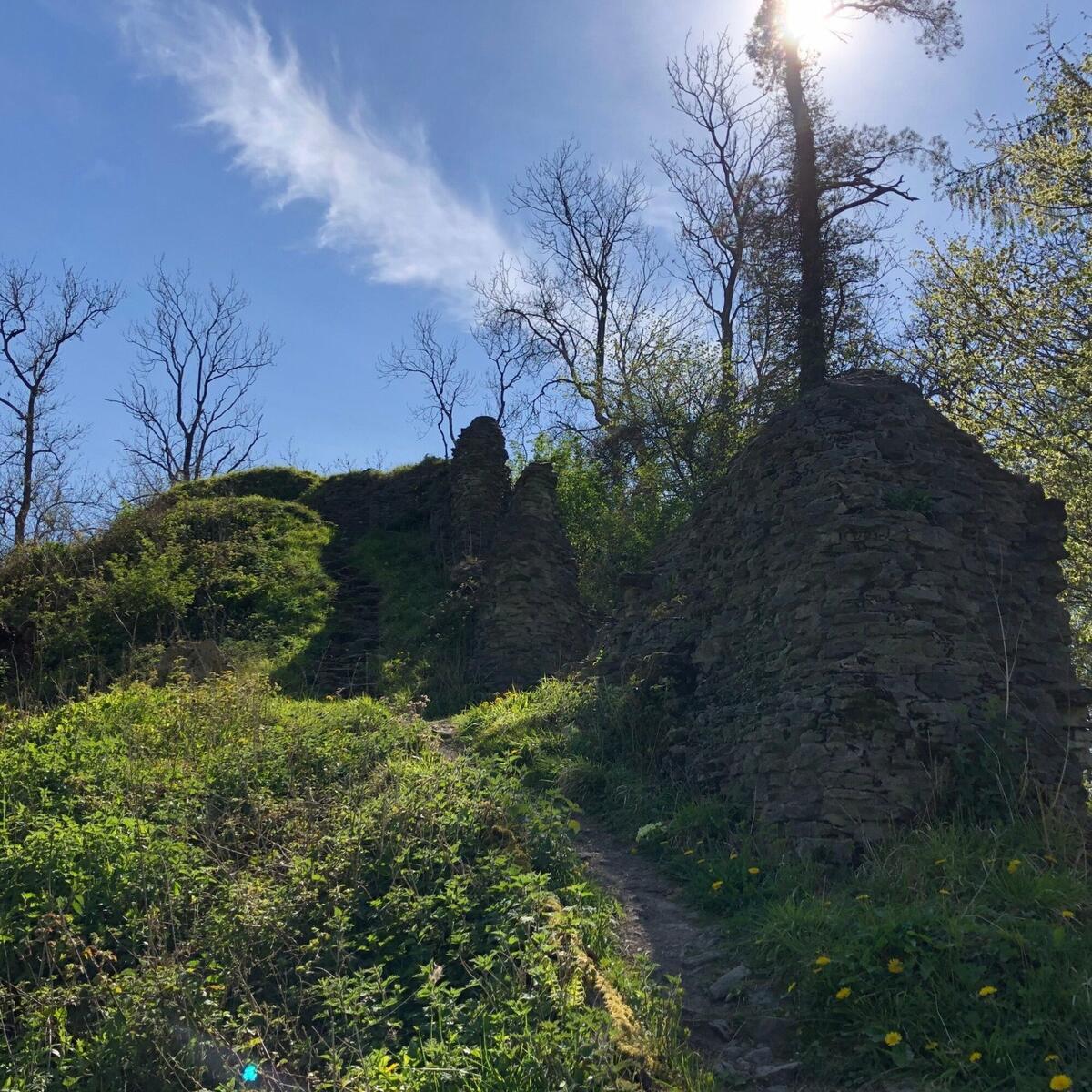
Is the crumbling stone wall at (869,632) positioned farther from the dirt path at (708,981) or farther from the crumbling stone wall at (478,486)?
the crumbling stone wall at (478,486)

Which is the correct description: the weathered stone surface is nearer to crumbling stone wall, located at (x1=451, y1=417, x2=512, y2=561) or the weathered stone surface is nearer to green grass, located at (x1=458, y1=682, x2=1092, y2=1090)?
Answer: crumbling stone wall, located at (x1=451, y1=417, x2=512, y2=561)

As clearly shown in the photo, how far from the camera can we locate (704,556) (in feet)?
28.7

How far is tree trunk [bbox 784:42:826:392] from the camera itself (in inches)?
634

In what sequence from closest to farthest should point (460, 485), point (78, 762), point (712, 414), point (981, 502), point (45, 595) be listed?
point (78, 762) → point (981, 502) → point (45, 595) → point (460, 485) → point (712, 414)

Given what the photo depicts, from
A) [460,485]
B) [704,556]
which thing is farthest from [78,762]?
[460,485]

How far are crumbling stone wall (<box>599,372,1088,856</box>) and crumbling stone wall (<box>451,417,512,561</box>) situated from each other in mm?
8533

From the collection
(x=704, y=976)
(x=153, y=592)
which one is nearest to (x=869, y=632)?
(x=704, y=976)

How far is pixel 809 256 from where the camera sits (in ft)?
54.4

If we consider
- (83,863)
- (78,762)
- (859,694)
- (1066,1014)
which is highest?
(859,694)

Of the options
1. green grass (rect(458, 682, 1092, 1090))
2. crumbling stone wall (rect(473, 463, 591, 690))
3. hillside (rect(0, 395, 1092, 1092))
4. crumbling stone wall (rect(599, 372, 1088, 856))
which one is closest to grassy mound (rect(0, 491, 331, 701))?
crumbling stone wall (rect(473, 463, 591, 690))

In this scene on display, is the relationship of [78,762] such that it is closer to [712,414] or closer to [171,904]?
[171,904]

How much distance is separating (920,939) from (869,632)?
8.56ft

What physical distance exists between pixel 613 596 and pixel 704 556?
29.7 ft

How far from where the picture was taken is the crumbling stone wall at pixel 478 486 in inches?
669
